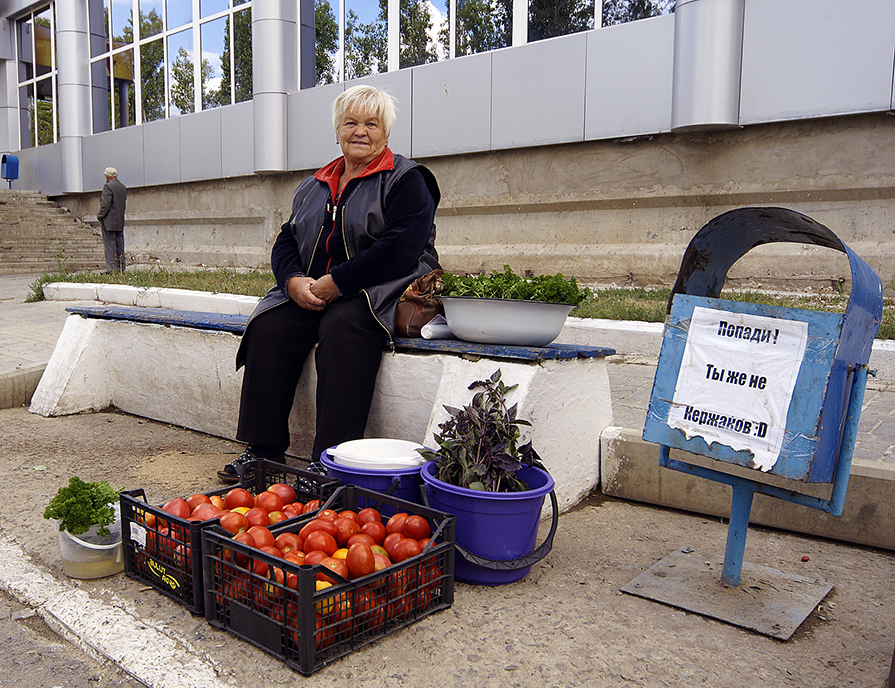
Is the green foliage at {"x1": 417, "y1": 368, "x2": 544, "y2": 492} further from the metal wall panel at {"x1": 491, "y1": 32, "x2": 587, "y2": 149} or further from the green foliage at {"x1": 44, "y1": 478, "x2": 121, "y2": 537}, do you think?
the metal wall panel at {"x1": 491, "y1": 32, "x2": 587, "y2": 149}

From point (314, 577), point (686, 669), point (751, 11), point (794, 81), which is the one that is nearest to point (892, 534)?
point (686, 669)

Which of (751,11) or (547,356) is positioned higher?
(751,11)

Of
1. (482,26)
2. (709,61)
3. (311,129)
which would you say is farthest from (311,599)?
(311,129)

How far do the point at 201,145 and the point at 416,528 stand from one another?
511 inches

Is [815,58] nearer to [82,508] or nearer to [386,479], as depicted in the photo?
[386,479]

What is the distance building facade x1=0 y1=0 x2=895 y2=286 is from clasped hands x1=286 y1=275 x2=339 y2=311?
18.2ft

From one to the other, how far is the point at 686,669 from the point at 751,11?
719cm

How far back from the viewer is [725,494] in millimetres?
3119

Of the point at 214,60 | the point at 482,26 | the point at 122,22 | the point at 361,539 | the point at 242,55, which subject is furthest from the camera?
the point at 122,22

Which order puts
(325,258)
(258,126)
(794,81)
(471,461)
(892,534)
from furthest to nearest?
(258,126) → (794,81) → (325,258) → (892,534) → (471,461)

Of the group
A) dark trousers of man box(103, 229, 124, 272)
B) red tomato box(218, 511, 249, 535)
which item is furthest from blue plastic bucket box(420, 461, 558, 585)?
dark trousers of man box(103, 229, 124, 272)

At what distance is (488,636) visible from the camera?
7.15ft

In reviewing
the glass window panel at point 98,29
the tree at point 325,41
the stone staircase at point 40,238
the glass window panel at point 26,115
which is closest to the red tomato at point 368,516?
the tree at point 325,41

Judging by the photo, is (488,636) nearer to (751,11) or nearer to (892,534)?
(892,534)
